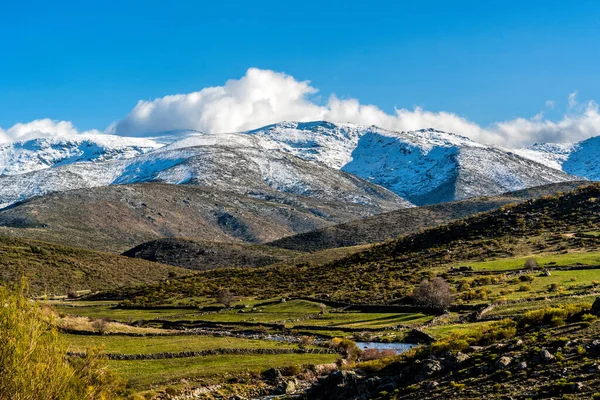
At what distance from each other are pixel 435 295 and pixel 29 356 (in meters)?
45.8

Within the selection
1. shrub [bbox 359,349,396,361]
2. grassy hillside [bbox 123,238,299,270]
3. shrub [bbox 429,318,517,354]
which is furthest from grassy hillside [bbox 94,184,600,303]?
grassy hillside [bbox 123,238,299,270]

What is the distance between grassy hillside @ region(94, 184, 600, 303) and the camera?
8519 centimetres

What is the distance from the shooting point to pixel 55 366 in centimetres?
2091

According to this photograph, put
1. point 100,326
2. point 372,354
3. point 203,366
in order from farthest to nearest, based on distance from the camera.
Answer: point 100,326
point 203,366
point 372,354

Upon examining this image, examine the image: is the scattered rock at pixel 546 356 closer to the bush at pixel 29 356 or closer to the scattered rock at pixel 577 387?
the scattered rock at pixel 577 387

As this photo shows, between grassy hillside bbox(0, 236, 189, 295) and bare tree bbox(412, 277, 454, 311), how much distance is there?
2960 inches

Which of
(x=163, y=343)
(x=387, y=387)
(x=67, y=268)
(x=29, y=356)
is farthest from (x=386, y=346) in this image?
(x=67, y=268)

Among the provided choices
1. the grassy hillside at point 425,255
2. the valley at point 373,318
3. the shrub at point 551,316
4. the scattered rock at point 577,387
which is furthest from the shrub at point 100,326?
the scattered rock at point 577,387

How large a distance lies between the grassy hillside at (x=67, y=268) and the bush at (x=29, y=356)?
319 feet

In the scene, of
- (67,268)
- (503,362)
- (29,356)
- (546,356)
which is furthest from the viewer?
(67,268)

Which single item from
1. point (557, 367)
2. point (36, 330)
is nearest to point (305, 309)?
point (557, 367)

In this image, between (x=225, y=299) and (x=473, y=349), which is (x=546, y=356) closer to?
(x=473, y=349)

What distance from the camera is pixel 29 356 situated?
2038 cm

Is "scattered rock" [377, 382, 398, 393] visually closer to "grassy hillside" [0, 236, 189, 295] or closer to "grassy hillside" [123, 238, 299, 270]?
"grassy hillside" [0, 236, 189, 295]
